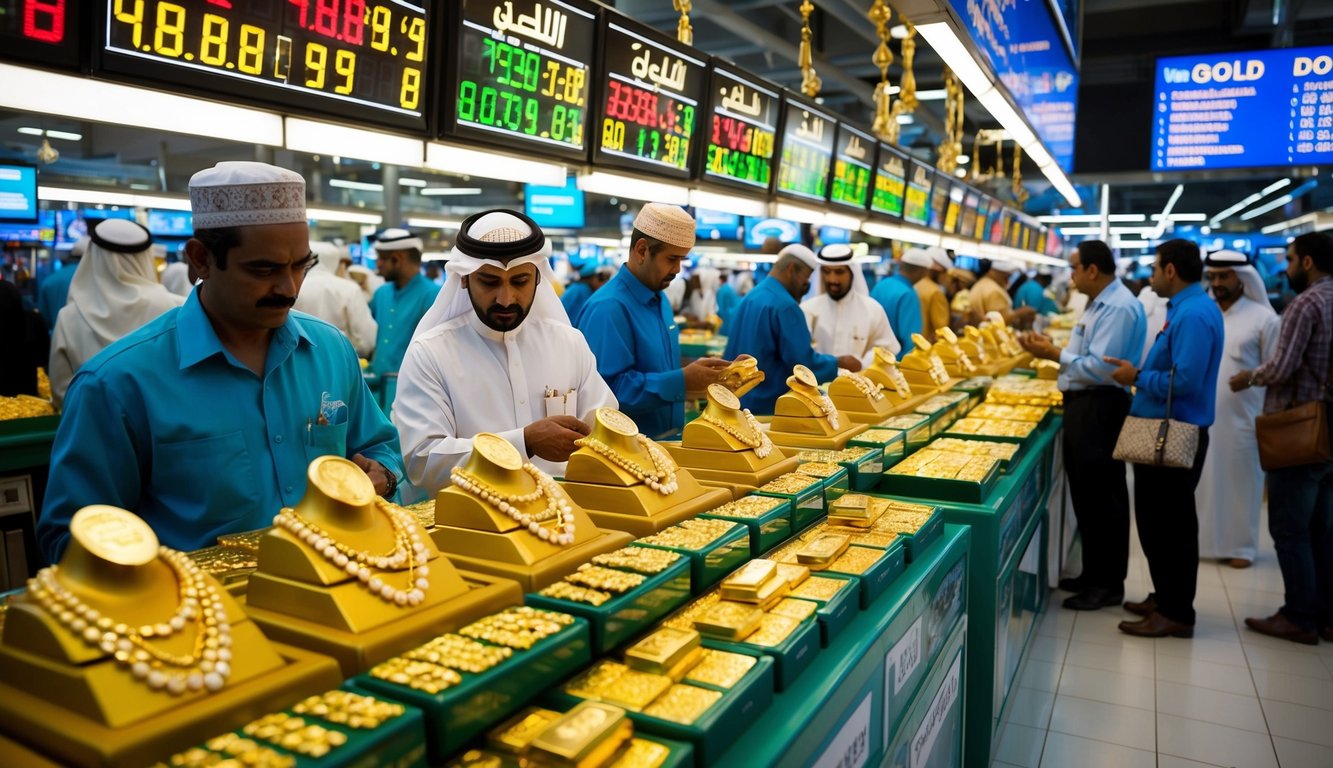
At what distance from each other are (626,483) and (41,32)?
224 centimetres

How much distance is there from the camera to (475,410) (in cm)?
300

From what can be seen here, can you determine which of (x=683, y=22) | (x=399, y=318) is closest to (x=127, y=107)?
(x=683, y=22)

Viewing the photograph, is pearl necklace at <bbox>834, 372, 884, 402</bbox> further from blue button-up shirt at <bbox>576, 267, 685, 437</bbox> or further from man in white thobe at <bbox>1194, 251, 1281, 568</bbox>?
man in white thobe at <bbox>1194, 251, 1281, 568</bbox>

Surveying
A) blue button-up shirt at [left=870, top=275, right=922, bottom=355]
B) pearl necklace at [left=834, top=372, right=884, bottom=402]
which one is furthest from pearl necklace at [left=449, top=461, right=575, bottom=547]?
blue button-up shirt at [left=870, top=275, right=922, bottom=355]

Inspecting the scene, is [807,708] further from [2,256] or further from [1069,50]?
[2,256]

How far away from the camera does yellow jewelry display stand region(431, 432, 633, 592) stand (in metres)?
1.70

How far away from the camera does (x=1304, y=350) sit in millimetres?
4977

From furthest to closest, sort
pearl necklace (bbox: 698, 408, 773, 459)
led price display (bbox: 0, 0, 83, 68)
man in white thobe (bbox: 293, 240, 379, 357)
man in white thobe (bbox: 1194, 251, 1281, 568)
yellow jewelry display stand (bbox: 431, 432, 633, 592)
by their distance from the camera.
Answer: man in white thobe (bbox: 293, 240, 379, 357) < man in white thobe (bbox: 1194, 251, 1281, 568) < pearl necklace (bbox: 698, 408, 773, 459) < led price display (bbox: 0, 0, 83, 68) < yellow jewelry display stand (bbox: 431, 432, 633, 592)

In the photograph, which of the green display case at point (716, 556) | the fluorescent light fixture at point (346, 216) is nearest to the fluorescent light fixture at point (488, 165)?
the green display case at point (716, 556)

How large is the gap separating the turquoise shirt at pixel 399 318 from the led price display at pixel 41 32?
4527 millimetres

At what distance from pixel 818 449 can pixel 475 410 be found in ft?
4.09

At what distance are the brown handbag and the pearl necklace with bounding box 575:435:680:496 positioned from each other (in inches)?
171

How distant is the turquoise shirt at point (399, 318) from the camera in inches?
284

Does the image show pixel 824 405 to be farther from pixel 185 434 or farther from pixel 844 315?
pixel 844 315
